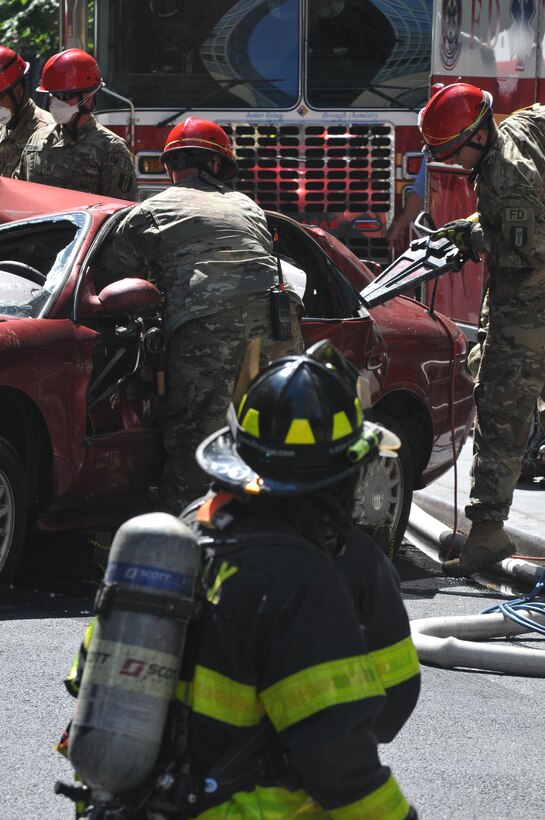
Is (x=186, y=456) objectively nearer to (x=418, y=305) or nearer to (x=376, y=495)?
(x=376, y=495)

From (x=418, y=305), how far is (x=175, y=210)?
2167 millimetres

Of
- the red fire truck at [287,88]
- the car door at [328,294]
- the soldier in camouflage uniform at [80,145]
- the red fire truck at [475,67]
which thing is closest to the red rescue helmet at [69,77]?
the soldier in camouflage uniform at [80,145]

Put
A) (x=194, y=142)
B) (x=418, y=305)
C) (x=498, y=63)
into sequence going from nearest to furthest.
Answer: (x=194, y=142) → (x=418, y=305) → (x=498, y=63)

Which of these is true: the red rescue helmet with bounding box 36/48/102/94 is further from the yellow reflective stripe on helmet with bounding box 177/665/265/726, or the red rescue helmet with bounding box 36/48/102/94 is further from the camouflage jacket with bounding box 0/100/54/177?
the yellow reflective stripe on helmet with bounding box 177/665/265/726

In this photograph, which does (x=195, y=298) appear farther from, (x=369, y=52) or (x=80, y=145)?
(x=369, y=52)

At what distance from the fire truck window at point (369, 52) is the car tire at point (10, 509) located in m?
7.31

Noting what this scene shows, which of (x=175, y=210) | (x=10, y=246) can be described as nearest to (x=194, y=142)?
(x=175, y=210)

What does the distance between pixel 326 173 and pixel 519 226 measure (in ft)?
19.1

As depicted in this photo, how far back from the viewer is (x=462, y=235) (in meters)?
7.21

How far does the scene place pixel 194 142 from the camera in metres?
6.43

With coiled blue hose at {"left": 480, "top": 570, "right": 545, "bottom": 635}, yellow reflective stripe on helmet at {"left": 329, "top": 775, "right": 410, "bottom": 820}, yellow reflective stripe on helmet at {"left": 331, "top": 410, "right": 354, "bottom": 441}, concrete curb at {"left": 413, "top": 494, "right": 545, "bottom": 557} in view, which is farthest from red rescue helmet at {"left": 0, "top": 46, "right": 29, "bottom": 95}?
yellow reflective stripe on helmet at {"left": 329, "top": 775, "right": 410, "bottom": 820}

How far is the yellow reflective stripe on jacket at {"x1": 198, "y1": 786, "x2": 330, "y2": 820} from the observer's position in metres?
2.19

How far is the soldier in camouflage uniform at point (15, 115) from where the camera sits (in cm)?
980

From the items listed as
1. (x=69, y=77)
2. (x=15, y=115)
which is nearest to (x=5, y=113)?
(x=15, y=115)
